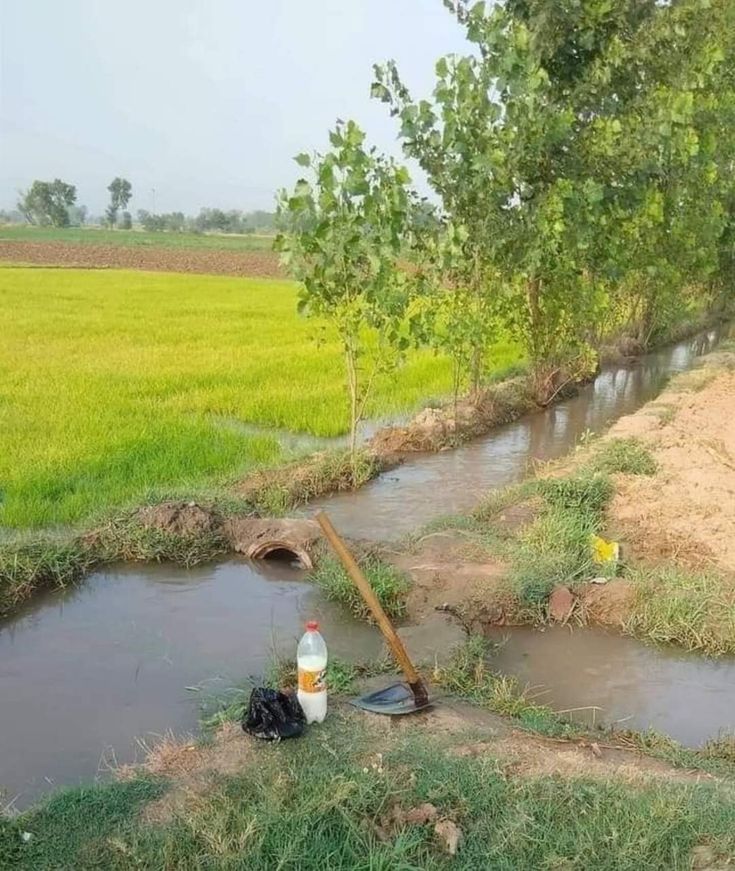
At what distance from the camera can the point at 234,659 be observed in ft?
15.5

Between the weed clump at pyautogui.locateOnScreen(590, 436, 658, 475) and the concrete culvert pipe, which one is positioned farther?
the weed clump at pyautogui.locateOnScreen(590, 436, 658, 475)

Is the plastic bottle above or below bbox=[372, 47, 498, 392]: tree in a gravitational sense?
below

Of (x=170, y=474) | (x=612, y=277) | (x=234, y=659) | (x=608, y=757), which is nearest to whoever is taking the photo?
(x=608, y=757)

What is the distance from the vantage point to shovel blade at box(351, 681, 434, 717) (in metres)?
3.76

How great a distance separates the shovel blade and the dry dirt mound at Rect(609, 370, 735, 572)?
2.42 metres

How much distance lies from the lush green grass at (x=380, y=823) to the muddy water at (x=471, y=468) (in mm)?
3433

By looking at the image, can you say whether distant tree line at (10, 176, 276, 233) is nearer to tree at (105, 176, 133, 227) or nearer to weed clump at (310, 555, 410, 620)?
tree at (105, 176, 133, 227)

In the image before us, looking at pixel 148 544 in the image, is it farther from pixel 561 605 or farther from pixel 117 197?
pixel 117 197

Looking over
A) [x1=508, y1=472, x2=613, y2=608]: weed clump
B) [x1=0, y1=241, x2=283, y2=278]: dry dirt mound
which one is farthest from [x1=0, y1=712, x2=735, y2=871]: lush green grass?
[x1=0, y1=241, x2=283, y2=278]: dry dirt mound

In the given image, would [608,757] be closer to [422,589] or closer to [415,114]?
[422,589]

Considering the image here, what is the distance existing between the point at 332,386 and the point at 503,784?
859cm

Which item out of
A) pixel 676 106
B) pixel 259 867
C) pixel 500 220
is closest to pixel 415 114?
pixel 500 220

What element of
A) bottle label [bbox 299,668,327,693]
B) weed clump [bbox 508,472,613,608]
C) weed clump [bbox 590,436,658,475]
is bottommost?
weed clump [bbox 508,472,613,608]

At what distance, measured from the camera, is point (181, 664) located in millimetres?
4629
